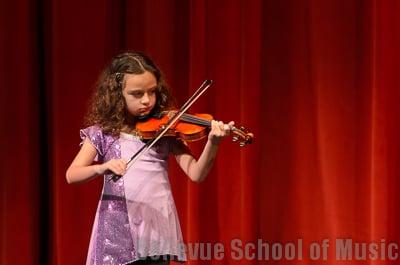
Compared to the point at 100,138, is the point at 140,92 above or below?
above

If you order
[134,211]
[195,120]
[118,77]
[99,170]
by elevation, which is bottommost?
[134,211]

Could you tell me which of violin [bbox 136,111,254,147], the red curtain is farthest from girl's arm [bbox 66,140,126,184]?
the red curtain

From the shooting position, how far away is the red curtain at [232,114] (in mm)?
2174

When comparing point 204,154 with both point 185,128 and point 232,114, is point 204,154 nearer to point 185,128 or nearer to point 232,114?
point 185,128

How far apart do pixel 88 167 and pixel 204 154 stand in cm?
26

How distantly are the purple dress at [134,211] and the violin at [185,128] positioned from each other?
51mm

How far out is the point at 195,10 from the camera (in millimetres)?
2182

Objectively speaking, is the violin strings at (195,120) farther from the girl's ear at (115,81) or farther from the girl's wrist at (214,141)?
the girl's ear at (115,81)

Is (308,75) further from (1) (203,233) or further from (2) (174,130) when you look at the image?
(2) (174,130)

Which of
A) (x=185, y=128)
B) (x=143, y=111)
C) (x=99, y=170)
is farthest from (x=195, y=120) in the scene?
(x=99, y=170)

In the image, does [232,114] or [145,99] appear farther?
[232,114]

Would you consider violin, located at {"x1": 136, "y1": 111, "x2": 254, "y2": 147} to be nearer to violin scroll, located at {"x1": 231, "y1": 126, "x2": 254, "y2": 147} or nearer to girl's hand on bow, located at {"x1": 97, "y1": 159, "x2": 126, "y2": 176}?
violin scroll, located at {"x1": 231, "y1": 126, "x2": 254, "y2": 147}

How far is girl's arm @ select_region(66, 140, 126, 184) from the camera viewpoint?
134 centimetres

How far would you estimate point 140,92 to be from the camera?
1483mm
